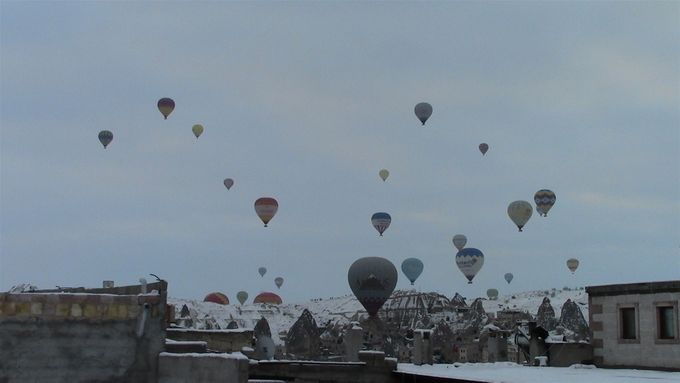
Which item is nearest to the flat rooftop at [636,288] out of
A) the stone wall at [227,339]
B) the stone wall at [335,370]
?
the stone wall at [335,370]

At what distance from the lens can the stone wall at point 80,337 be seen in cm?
1981

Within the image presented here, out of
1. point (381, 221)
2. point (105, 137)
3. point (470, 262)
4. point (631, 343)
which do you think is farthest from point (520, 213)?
point (631, 343)

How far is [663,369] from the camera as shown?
1063 inches

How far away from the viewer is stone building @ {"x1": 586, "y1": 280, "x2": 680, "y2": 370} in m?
27.2

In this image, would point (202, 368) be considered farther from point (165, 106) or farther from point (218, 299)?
point (218, 299)

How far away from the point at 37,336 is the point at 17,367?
2.67 feet

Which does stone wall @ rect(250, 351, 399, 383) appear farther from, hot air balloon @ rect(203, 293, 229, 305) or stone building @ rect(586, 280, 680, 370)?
hot air balloon @ rect(203, 293, 229, 305)

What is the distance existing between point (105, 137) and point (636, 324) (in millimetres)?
69624

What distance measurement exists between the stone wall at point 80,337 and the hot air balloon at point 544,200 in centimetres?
7439

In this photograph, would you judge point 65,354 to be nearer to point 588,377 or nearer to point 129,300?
point 129,300

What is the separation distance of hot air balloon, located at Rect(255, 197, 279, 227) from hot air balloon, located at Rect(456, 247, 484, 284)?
85.5ft

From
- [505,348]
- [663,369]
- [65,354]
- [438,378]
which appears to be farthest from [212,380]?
[505,348]

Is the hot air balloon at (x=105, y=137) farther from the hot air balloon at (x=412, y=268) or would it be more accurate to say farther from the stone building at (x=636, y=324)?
the stone building at (x=636, y=324)

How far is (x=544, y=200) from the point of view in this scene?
91125 mm
